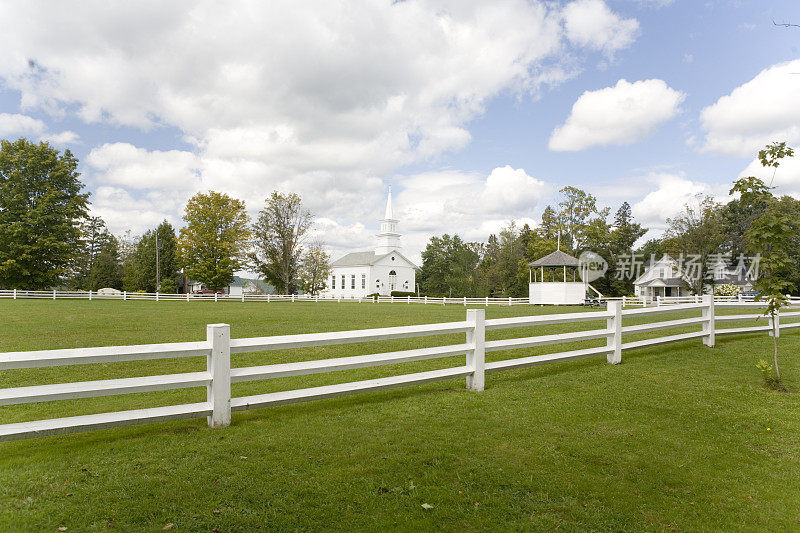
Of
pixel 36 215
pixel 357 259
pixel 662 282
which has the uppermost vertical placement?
pixel 36 215

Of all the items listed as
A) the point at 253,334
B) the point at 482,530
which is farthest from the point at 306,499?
the point at 253,334

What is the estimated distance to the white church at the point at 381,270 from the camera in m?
69.1

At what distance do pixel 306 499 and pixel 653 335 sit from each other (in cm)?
1179

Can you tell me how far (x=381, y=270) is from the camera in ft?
227

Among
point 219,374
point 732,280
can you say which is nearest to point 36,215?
point 219,374

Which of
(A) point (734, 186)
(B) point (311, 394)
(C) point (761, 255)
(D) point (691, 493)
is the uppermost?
(A) point (734, 186)

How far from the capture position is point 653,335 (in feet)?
42.2

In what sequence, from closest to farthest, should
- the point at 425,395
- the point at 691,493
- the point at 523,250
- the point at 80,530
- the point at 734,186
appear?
the point at 80,530
the point at 691,493
the point at 425,395
the point at 734,186
the point at 523,250

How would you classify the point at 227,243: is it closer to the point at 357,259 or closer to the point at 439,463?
the point at 357,259

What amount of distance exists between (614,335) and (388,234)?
61.7 metres

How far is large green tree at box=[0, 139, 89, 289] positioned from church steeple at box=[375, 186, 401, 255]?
37.2 meters

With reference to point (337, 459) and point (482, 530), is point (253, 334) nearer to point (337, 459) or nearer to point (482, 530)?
point (337, 459)

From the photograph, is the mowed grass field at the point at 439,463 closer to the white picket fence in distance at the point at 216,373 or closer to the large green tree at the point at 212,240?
the white picket fence in distance at the point at 216,373

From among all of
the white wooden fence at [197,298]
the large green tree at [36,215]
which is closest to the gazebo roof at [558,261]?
the white wooden fence at [197,298]
